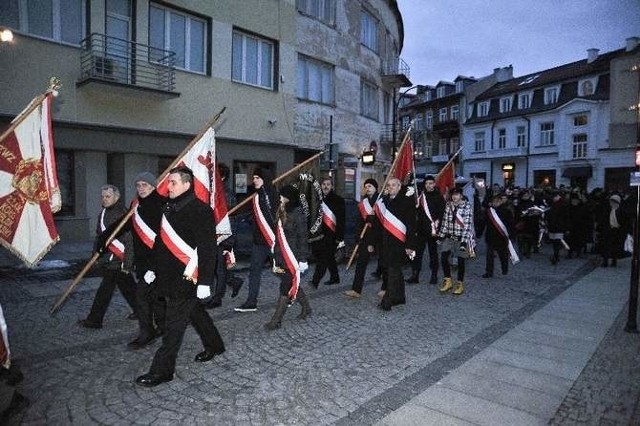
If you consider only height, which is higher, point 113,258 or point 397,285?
point 113,258

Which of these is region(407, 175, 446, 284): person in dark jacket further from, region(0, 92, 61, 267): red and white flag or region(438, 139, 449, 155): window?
region(438, 139, 449, 155): window

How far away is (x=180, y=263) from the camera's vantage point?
404 cm

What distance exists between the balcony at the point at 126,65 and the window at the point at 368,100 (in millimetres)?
11019

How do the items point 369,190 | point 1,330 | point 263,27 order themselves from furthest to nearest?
point 263,27
point 369,190
point 1,330

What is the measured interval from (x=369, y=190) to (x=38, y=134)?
211 inches

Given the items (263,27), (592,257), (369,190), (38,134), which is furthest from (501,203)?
(263,27)

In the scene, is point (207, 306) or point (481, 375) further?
point (207, 306)

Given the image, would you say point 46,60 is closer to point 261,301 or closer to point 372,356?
point 261,301

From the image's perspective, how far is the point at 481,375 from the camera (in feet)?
14.3

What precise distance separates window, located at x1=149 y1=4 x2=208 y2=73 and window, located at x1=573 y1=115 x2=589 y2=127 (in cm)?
3151

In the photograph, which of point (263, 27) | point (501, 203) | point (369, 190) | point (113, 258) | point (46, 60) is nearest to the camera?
point (113, 258)

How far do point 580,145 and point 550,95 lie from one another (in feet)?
17.5

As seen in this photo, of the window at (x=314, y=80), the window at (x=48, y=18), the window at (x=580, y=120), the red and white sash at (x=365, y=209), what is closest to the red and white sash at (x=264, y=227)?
the red and white sash at (x=365, y=209)

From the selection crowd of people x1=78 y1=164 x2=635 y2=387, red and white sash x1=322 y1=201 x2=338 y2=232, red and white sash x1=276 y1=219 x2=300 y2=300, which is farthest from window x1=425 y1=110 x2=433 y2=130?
red and white sash x1=276 y1=219 x2=300 y2=300
